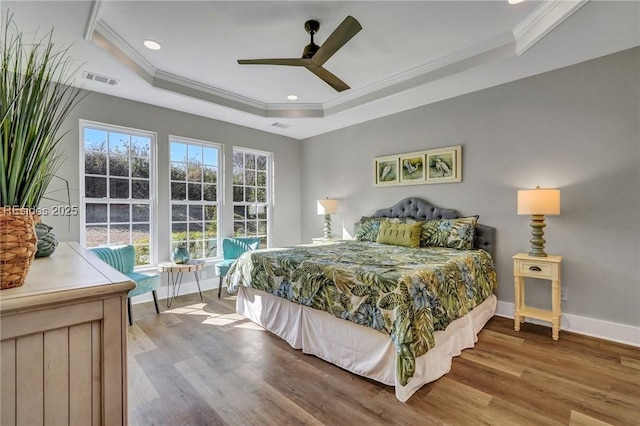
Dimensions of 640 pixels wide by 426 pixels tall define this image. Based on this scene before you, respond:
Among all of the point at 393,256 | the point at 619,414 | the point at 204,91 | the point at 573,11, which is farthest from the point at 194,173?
the point at 619,414

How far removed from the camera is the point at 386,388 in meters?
2.09

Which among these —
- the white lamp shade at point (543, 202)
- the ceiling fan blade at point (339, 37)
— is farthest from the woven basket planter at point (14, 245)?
the white lamp shade at point (543, 202)

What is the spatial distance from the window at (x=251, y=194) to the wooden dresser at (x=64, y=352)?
14.1ft

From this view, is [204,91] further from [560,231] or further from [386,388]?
[560,231]

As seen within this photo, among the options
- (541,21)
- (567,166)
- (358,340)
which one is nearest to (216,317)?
(358,340)

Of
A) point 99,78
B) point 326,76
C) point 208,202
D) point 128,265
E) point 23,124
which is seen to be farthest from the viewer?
point 208,202

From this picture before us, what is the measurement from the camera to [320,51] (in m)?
2.39

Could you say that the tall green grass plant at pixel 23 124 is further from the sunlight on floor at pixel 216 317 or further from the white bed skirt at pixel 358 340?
the sunlight on floor at pixel 216 317

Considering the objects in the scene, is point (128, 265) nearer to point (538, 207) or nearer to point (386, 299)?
point (386, 299)

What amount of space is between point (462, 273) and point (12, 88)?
3024 millimetres

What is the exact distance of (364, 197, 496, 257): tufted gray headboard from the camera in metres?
3.56

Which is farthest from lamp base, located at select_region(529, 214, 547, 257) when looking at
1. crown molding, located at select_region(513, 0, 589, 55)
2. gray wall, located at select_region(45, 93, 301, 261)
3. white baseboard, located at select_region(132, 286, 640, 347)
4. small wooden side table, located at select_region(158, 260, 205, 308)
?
gray wall, located at select_region(45, 93, 301, 261)

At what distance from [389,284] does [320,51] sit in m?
1.91

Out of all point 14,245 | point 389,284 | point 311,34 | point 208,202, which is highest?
point 311,34
